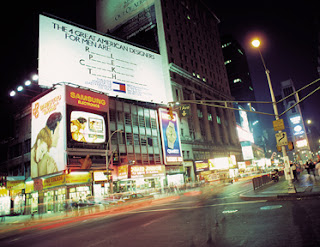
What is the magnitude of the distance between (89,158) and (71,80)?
1242cm

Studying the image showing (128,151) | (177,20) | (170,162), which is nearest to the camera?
(128,151)

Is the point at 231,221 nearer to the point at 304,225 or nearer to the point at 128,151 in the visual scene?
the point at 304,225

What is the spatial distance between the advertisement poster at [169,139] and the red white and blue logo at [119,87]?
10.0 meters

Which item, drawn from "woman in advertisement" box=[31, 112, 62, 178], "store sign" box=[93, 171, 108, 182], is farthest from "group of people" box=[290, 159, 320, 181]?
"woman in advertisement" box=[31, 112, 62, 178]

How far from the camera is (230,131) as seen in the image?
8594cm

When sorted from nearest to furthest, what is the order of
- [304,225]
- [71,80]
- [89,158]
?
[304,225]
[89,158]
[71,80]

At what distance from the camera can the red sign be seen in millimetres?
33188

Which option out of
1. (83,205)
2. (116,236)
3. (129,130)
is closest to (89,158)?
(83,205)

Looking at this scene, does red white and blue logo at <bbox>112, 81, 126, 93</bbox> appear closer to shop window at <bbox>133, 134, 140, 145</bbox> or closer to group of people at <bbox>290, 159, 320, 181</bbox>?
shop window at <bbox>133, 134, 140, 145</bbox>

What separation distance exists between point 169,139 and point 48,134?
2357 cm

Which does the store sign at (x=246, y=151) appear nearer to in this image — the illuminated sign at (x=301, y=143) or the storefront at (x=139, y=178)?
the storefront at (x=139, y=178)

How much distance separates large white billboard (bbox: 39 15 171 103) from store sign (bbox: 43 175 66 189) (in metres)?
13.2

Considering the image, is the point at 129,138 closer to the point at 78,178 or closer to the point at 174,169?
the point at 78,178

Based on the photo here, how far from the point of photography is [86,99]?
115 feet
